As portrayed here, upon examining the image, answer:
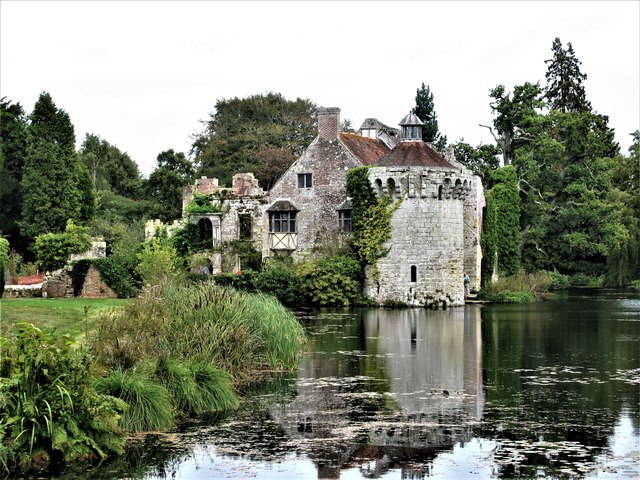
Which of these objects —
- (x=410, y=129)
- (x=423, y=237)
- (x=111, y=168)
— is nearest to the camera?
(x=423, y=237)

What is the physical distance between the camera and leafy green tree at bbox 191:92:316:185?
71812 mm

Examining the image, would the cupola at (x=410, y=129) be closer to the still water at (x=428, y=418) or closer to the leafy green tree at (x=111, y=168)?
the still water at (x=428, y=418)

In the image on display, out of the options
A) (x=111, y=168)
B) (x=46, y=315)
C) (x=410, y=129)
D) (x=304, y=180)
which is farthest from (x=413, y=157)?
(x=111, y=168)

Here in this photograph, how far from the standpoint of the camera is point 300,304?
4462 centimetres

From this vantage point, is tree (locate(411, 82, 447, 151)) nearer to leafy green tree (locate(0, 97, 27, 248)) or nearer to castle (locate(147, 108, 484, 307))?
castle (locate(147, 108, 484, 307))

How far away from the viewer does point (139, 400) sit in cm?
1620

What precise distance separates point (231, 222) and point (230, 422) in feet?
116

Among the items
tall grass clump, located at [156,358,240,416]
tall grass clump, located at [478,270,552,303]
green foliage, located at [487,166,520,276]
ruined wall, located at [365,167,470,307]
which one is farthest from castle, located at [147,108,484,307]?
tall grass clump, located at [156,358,240,416]

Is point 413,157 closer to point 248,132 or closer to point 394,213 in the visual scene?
point 394,213

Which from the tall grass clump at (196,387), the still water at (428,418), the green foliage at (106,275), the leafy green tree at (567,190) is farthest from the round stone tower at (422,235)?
the tall grass clump at (196,387)

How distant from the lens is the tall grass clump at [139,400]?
52.6 feet

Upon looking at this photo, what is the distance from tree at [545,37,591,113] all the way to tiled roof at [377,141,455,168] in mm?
31691

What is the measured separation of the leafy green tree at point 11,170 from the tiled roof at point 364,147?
16411 mm

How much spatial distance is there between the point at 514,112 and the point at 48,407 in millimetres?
49575
